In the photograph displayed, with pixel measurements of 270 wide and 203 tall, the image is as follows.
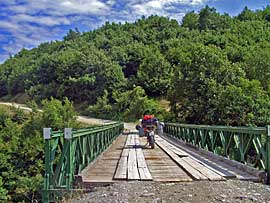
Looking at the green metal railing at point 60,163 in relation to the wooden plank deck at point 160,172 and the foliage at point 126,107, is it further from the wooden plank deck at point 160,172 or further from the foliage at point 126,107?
the foliage at point 126,107

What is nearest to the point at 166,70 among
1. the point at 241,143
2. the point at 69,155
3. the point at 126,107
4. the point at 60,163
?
the point at 126,107

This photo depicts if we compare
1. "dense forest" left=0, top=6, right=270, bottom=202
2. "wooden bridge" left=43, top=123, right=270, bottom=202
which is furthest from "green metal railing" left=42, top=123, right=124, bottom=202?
"dense forest" left=0, top=6, right=270, bottom=202

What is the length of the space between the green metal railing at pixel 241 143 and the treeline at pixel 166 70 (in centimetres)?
1330

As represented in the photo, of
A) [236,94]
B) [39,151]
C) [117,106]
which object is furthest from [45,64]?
[236,94]

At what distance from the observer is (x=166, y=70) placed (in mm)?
55344

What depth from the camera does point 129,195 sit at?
5.13 meters

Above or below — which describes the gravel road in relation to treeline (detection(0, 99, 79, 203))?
above

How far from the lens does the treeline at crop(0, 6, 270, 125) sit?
2617cm

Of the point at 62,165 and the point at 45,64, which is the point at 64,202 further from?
the point at 45,64

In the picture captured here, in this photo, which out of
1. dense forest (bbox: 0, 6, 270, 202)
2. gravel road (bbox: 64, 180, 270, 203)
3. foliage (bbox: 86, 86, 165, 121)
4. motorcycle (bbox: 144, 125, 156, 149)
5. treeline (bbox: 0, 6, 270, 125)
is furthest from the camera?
foliage (bbox: 86, 86, 165, 121)

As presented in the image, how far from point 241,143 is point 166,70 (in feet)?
158

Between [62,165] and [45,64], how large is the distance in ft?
219

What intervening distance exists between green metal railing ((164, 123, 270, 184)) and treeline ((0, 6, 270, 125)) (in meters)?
13.3

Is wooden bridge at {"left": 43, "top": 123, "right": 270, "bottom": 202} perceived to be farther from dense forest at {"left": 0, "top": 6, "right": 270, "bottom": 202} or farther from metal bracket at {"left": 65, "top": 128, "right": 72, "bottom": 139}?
dense forest at {"left": 0, "top": 6, "right": 270, "bottom": 202}
